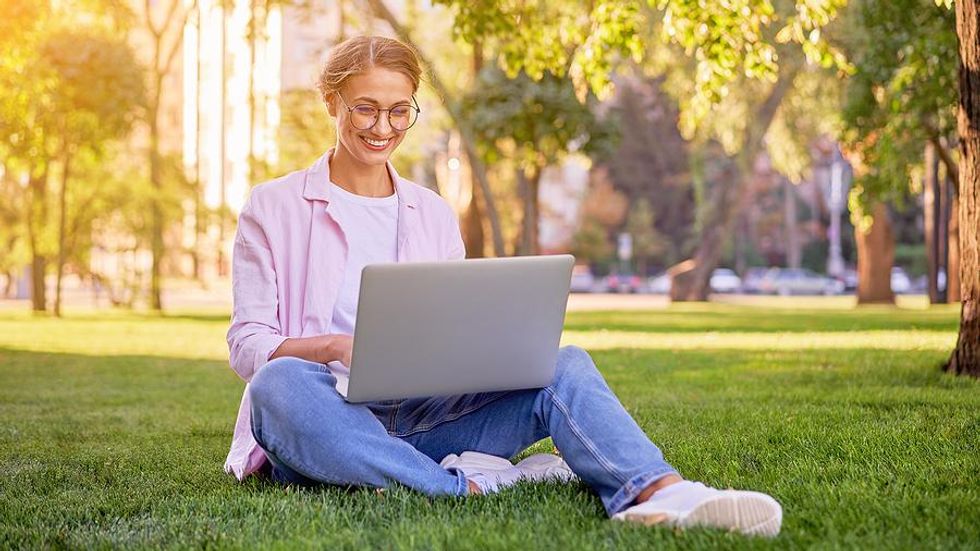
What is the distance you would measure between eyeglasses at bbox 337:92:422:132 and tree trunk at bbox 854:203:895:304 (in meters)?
21.5

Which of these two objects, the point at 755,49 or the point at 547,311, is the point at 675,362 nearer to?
the point at 755,49

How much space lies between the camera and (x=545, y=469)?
3.68 m

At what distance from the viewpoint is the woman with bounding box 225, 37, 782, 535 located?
323 centimetres

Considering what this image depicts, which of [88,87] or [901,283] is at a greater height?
[88,87]

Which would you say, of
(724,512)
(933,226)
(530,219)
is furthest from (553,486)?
(933,226)

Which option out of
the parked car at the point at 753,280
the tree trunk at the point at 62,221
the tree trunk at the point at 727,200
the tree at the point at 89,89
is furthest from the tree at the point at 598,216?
the tree at the point at 89,89

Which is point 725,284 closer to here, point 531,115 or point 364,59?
point 531,115

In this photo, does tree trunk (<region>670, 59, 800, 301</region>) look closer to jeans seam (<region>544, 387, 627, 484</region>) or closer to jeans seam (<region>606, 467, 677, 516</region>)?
jeans seam (<region>544, 387, 627, 484</region>)

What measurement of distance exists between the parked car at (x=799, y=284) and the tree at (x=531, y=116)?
33268 mm

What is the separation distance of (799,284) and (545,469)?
1789 inches

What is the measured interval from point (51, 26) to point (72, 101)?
1.19m

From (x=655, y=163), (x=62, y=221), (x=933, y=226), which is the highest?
(x=655, y=163)

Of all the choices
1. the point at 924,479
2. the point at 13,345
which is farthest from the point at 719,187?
the point at 924,479

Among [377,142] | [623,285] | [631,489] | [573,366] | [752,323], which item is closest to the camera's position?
[631,489]
